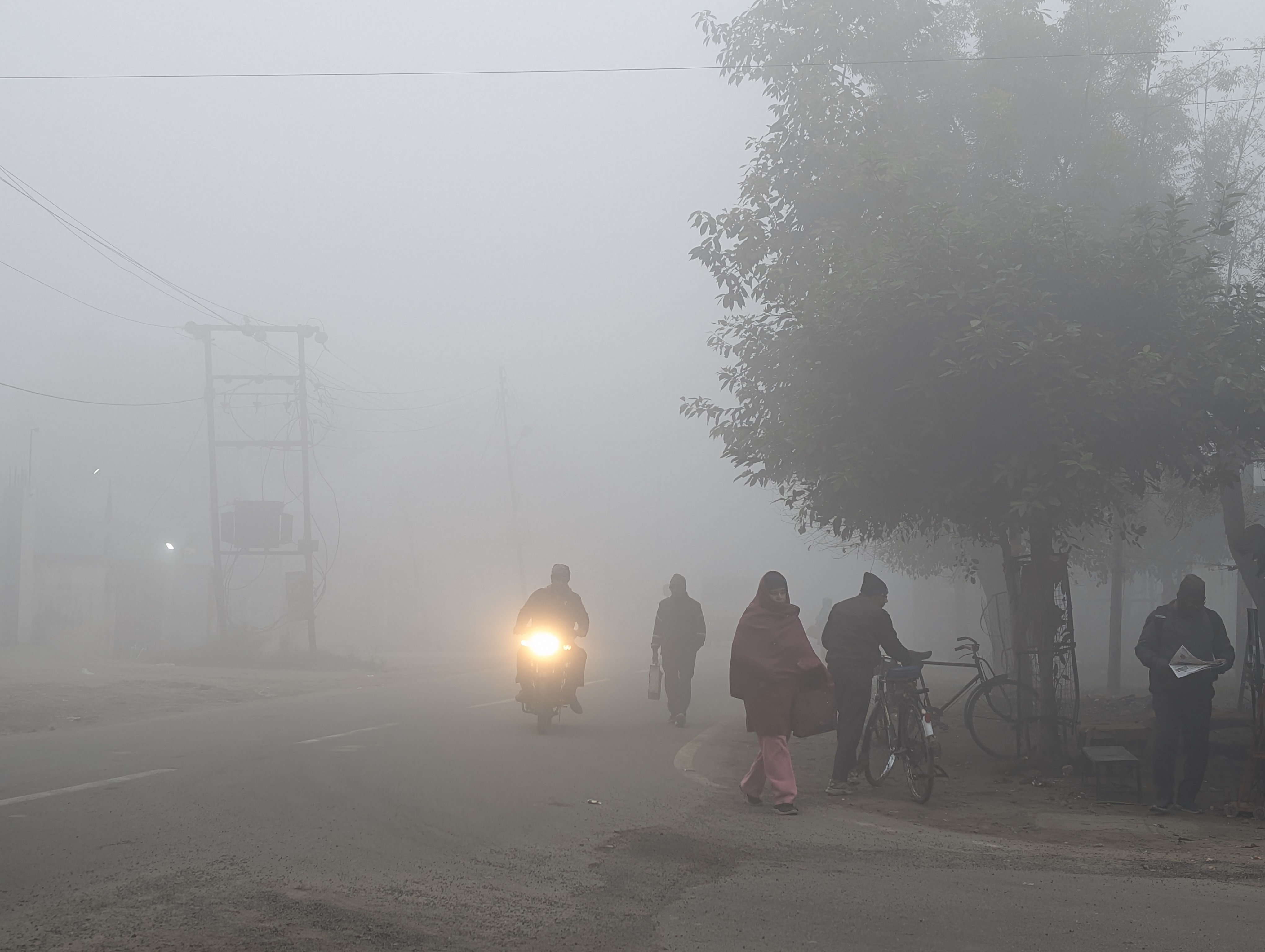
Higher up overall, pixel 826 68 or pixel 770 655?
pixel 826 68

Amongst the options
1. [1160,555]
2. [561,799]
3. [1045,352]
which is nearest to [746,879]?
[561,799]

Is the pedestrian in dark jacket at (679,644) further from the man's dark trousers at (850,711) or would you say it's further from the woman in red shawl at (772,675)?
the woman in red shawl at (772,675)

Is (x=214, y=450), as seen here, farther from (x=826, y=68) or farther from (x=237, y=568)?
(x=237, y=568)

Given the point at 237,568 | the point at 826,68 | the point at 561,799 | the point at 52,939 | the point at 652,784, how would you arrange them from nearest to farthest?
the point at 52,939 → the point at 561,799 → the point at 652,784 → the point at 826,68 → the point at 237,568

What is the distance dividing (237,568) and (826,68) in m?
53.5

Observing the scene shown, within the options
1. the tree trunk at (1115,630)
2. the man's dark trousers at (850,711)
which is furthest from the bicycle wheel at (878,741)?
the tree trunk at (1115,630)

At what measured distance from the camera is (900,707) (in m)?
9.58

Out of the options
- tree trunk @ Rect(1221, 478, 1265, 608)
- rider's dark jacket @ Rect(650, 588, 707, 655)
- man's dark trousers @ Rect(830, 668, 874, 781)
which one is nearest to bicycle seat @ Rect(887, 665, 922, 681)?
man's dark trousers @ Rect(830, 668, 874, 781)

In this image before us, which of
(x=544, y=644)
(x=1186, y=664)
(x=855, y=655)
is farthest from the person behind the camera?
(x=544, y=644)

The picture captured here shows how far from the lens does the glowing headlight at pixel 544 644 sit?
43.5ft

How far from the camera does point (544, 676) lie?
42.8ft

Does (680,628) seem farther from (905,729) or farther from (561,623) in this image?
(905,729)

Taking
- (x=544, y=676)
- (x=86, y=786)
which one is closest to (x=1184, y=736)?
(x=544, y=676)

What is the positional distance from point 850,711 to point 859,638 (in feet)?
2.13
